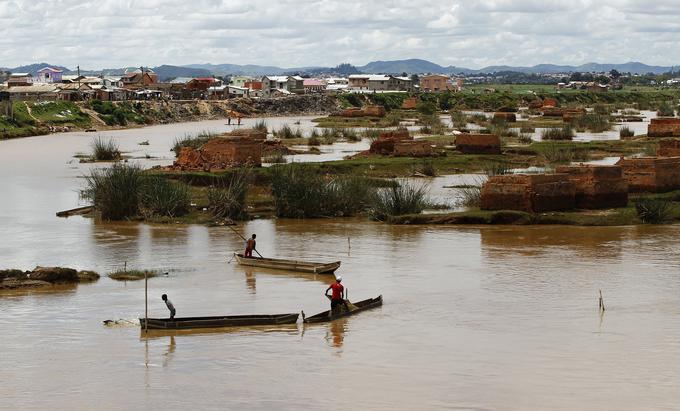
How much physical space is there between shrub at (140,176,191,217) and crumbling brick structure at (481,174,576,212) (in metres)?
8.17

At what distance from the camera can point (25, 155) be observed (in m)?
53.7

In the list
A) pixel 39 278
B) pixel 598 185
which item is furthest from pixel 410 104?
pixel 39 278

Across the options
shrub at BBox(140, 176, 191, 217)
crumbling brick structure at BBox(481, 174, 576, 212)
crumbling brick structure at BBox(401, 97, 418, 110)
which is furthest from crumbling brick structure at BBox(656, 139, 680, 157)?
crumbling brick structure at BBox(401, 97, 418, 110)

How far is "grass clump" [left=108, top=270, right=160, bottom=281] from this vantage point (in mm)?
22562

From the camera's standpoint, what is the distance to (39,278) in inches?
859

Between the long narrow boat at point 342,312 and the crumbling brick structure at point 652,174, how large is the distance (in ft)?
49.1

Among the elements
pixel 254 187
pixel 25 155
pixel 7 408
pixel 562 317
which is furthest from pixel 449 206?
pixel 25 155

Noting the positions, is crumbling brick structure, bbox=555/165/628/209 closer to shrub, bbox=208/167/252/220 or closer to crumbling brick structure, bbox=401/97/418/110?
shrub, bbox=208/167/252/220

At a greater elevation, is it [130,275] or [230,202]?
[230,202]

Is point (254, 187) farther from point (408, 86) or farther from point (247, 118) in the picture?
point (408, 86)

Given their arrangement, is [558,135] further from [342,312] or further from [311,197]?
[342,312]

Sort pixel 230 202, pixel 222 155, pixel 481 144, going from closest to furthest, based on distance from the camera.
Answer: pixel 230 202 < pixel 222 155 < pixel 481 144

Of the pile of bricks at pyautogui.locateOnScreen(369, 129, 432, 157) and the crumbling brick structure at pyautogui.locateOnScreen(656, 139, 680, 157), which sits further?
the pile of bricks at pyautogui.locateOnScreen(369, 129, 432, 157)

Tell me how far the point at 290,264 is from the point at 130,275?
322 centimetres
